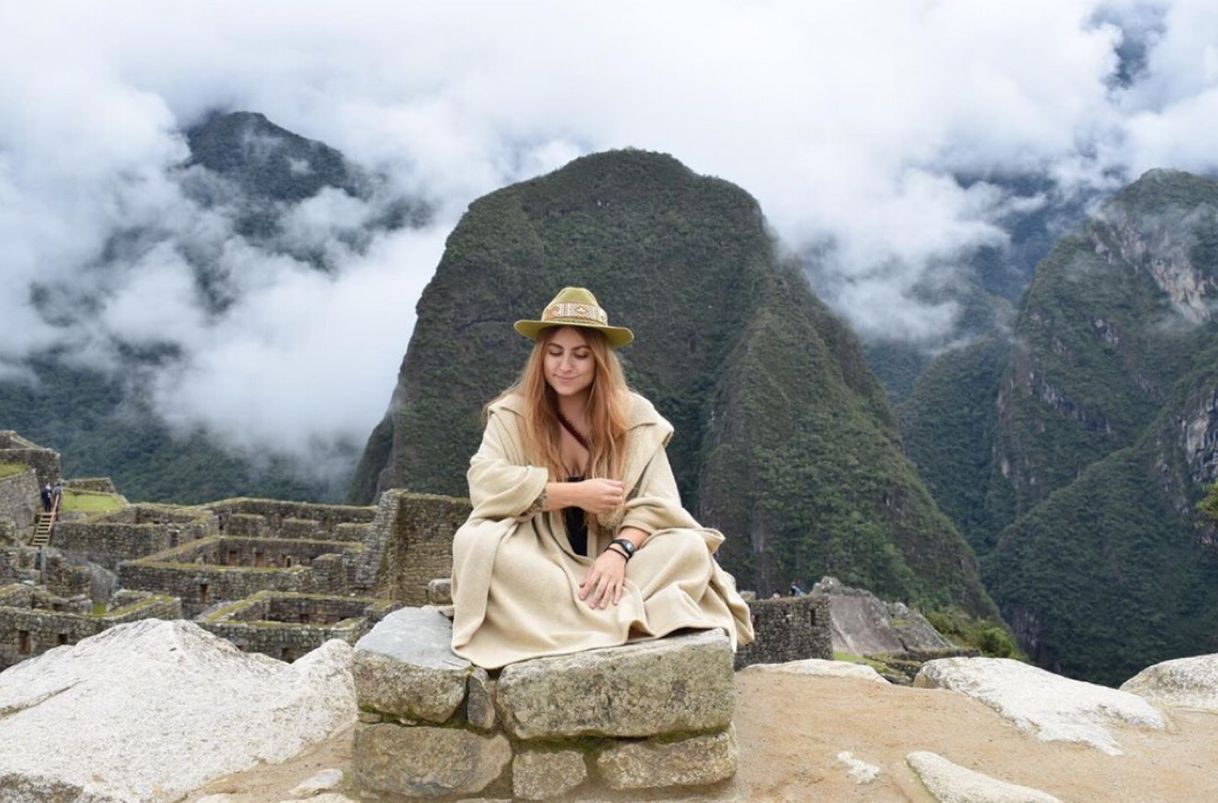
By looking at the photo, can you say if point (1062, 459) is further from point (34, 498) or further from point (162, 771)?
point (162, 771)

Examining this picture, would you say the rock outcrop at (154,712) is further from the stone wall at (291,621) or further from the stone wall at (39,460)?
the stone wall at (39,460)

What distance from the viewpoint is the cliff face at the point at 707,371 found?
6300 cm

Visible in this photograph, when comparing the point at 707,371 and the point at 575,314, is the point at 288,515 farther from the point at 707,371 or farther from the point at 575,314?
the point at 707,371

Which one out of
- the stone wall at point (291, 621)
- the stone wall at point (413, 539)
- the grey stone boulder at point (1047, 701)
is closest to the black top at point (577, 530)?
the grey stone boulder at point (1047, 701)

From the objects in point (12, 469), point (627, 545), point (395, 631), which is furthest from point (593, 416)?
point (12, 469)

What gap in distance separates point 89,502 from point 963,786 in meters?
20.5

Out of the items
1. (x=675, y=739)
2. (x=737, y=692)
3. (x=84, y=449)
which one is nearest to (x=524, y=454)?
(x=675, y=739)

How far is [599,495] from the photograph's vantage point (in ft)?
10.8

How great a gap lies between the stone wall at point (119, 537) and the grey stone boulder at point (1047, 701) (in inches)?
489

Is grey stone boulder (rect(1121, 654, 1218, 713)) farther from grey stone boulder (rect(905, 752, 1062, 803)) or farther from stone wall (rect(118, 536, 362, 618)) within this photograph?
stone wall (rect(118, 536, 362, 618))

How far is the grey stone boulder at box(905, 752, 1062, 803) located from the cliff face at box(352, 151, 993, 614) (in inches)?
2202

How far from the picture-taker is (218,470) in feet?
170

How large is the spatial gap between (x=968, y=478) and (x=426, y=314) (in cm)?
5813

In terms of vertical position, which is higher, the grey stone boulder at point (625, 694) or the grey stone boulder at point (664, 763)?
the grey stone boulder at point (625, 694)
